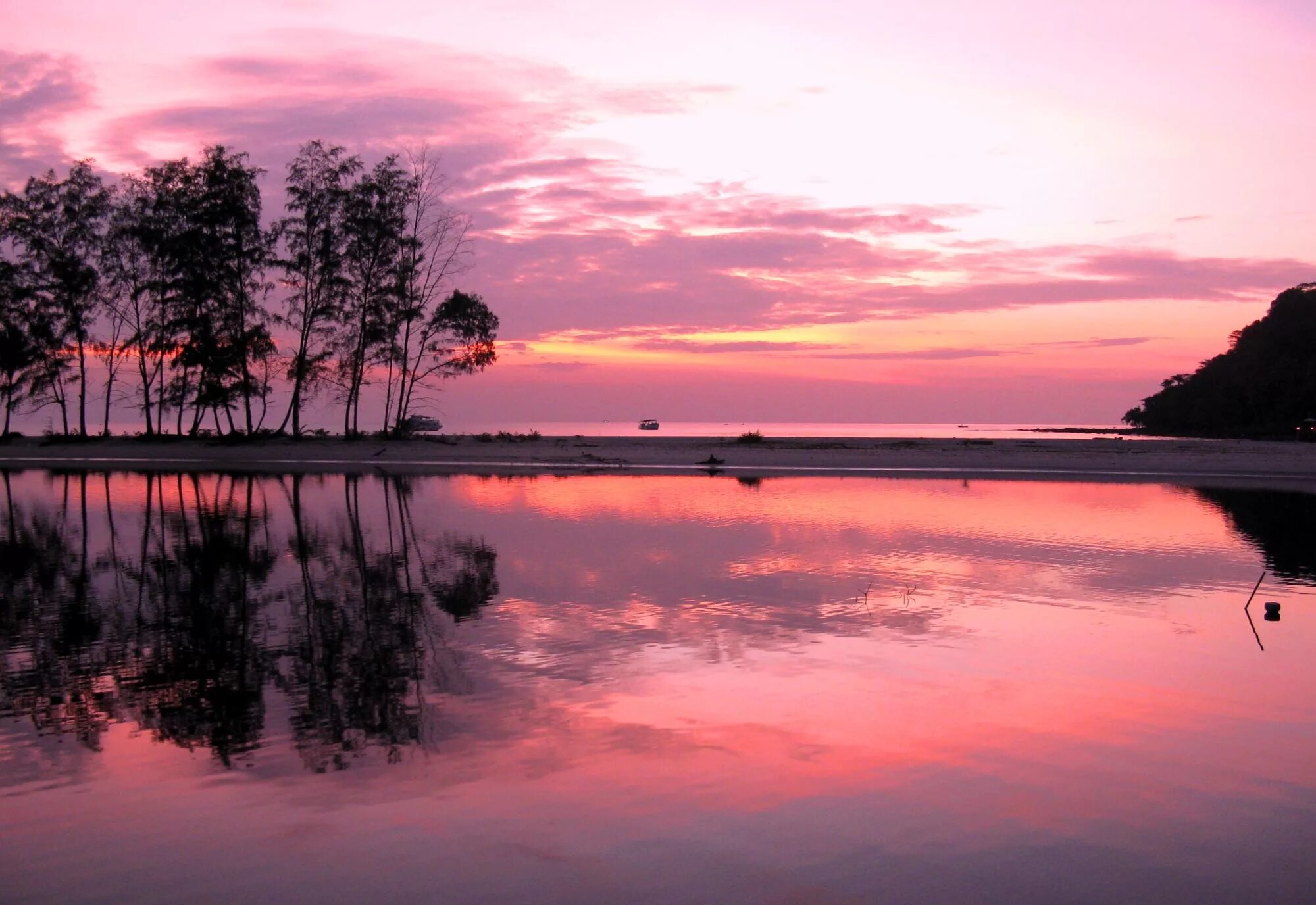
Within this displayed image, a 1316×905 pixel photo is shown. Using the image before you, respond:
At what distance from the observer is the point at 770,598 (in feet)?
39.7

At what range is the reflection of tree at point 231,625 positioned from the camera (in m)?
7.35

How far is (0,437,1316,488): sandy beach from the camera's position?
3772 centimetres

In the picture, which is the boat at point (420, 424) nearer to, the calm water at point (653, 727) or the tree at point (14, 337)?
the tree at point (14, 337)

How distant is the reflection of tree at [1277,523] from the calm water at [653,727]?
53cm

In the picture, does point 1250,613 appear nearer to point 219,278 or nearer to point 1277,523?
point 1277,523

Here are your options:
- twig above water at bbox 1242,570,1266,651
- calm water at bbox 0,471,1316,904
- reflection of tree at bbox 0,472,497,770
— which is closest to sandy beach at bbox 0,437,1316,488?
reflection of tree at bbox 0,472,497,770

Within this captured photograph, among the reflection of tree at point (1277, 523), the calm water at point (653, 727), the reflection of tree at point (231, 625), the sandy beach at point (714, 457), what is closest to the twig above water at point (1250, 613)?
the calm water at point (653, 727)

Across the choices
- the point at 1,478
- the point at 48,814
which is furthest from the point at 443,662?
the point at 1,478

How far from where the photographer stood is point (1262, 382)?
234 ft

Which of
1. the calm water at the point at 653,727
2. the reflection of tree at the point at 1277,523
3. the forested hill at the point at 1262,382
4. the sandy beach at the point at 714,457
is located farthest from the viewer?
the forested hill at the point at 1262,382

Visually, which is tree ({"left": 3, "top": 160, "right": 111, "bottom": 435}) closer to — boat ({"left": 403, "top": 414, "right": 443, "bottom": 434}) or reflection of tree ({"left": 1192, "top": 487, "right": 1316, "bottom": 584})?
boat ({"left": 403, "top": 414, "right": 443, "bottom": 434})

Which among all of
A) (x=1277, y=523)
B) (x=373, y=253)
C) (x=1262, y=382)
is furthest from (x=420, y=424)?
(x=1262, y=382)

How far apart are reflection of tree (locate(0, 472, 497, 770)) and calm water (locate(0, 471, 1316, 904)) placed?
0.19 feet

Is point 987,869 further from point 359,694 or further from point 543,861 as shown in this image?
point 359,694
